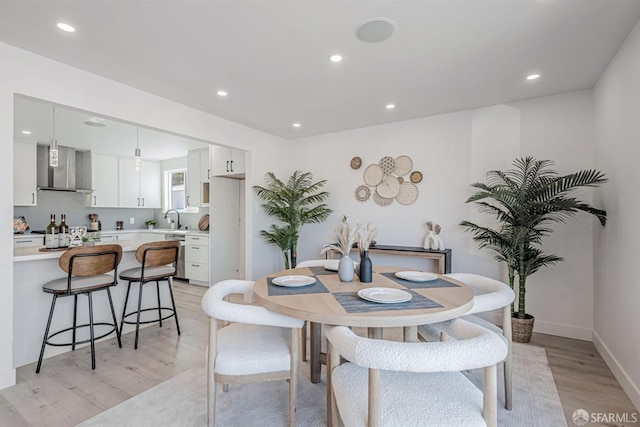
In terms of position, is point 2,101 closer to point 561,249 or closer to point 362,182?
point 362,182

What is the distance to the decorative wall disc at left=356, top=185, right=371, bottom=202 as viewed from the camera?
4.21 m

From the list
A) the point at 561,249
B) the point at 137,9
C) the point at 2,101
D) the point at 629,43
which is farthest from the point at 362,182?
the point at 2,101

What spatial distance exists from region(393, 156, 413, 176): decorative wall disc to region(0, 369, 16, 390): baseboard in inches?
161

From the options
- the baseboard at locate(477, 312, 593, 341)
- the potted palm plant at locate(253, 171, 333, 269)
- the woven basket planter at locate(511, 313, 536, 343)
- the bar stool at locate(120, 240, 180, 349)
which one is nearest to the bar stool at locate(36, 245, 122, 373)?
the bar stool at locate(120, 240, 180, 349)

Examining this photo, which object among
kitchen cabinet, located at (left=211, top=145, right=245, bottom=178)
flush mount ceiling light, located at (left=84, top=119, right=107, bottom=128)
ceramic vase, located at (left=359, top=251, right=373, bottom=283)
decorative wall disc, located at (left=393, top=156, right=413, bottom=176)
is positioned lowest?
ceramic vase, located at (left=359, top=251, right=373, bottom=283)

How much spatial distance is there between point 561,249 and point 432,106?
6.59ft

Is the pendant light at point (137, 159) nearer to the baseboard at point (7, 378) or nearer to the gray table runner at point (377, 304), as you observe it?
the baseboard at point (7, 378)

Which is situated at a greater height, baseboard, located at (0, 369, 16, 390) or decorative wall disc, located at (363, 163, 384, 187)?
decorative wall disc, located at (363, 163, 384, 187)

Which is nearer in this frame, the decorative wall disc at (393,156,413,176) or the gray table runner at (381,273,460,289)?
the gray table runner at (381,273,460,289)

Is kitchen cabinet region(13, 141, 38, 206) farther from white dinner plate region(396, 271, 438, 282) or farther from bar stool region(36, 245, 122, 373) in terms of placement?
white dinner plate region(396, 271, 438, 282)

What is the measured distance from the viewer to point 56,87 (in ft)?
7.80

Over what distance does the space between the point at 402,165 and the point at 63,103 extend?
139 inches

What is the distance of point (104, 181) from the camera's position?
227 inches

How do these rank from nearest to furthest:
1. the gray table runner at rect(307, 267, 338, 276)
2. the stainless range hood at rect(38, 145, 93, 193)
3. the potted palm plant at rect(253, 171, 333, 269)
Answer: the gray table runner at rect(307, 267, 338, 276), the potted palm plant at rect(253, 171, 333, 269), the stainless range hood at rect(38, 145, 93, 193)
